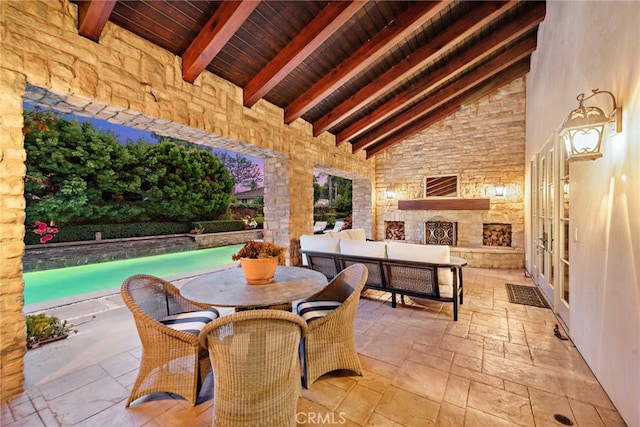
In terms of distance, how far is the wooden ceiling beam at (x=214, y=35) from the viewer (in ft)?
8.09

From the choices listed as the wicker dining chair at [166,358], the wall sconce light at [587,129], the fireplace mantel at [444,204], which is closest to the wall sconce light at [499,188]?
the fireplace mantel at [444,204]

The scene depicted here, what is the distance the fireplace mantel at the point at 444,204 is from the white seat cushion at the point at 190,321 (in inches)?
262

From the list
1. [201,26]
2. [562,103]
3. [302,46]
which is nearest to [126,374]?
[201,26]

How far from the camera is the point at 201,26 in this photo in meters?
2.82

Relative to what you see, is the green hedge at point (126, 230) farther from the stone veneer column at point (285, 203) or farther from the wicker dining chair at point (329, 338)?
the wicker dining chair at point (329, 338)

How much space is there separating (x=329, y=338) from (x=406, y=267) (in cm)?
171

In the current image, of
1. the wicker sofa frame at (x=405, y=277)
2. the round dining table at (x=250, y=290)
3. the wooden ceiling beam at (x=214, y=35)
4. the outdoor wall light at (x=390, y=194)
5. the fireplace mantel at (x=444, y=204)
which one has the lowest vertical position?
the wicker sofa frame at (x=405, y=277)

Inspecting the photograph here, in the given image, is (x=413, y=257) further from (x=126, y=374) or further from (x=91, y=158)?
(x=91, y=158)

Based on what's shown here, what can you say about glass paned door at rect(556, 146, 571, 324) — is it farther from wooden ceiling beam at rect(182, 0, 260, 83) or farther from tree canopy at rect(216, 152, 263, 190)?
tree canopy at rect(216, 152, 263, 190)

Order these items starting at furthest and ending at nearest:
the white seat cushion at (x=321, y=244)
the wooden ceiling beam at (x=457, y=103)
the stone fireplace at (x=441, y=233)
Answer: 1. the stone fireplace at (x=441, y=233)
2. the wooden ceiling beam at (x=457, y=103)
3. the white seat cushion at (x=321, y=244)

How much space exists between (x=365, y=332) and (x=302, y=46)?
3484mm

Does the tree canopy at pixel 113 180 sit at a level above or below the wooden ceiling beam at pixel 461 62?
below

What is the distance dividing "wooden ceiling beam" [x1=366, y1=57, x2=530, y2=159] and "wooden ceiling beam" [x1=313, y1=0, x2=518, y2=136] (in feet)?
10.3

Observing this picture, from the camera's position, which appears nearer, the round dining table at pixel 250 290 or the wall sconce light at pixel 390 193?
the round dining table at pixel 250 290
